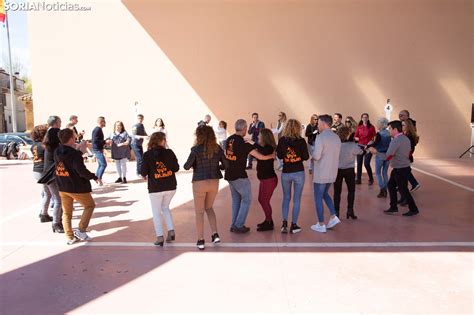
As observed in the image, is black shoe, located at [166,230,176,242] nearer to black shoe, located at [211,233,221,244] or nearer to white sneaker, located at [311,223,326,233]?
black shoe, located at [211,233,221,244]

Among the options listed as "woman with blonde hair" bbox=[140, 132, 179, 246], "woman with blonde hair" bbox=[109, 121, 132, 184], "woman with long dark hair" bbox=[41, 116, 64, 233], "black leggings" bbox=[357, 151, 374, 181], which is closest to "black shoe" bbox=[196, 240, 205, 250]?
"woman with blonde hair" bbox=[140, 132, 179, 246]

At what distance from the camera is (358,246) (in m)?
5.30

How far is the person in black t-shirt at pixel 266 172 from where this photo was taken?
5.58m

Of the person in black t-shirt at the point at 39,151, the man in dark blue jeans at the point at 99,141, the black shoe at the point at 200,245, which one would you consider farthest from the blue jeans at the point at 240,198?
the man in dark blue jeans at the point at 99,141

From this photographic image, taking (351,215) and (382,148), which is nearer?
(351,215)

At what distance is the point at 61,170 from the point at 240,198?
2423mm

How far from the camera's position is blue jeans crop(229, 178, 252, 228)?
18.5ft

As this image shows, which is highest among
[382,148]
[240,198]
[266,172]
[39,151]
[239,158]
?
[39,151]

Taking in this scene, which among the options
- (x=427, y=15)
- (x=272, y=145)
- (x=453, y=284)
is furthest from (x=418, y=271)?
(x=427, y=15)

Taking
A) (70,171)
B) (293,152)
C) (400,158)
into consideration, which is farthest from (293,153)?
(70,171)

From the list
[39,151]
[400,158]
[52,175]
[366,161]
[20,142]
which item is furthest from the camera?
[20,142]

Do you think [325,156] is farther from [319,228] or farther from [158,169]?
[158,169]

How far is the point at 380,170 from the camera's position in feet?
26.8

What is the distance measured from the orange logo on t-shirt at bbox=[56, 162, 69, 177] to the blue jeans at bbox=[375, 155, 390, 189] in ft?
18.8
